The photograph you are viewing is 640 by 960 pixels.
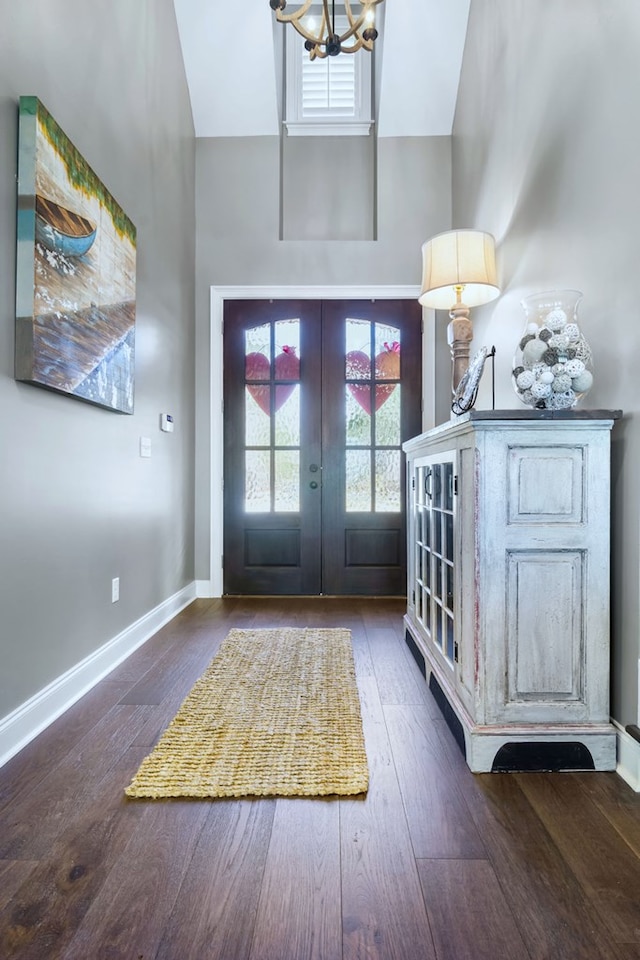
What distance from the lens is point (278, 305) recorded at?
155 inches

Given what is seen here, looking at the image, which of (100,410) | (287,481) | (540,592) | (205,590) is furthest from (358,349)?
(540,592)

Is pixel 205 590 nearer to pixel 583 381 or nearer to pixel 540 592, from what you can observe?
pixel 540 592

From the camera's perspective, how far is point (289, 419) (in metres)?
3.93

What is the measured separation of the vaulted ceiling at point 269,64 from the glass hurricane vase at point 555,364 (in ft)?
9.06

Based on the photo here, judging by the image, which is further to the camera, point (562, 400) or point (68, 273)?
point (68, 273)

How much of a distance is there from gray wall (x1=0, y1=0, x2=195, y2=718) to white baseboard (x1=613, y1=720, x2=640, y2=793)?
1751 mm

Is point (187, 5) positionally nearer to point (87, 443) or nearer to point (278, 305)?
point (278, 305)

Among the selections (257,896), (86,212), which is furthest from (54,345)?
(257,896)

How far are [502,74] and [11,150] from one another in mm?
2323

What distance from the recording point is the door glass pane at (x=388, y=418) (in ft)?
12.9

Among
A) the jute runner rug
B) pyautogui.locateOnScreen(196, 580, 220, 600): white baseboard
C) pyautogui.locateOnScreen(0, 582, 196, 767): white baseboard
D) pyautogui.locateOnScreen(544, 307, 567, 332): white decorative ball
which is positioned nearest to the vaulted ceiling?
pyautogui.locateOnScreen(544, 307, 567, 332): white decorative ball

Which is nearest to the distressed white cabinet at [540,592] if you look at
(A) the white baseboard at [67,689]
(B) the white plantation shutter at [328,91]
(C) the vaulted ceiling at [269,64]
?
(A) the white baseboard at [67,689]

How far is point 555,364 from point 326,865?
1.42 m

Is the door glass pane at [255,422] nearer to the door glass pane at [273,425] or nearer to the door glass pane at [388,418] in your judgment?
the door glass pane at [273,425]
